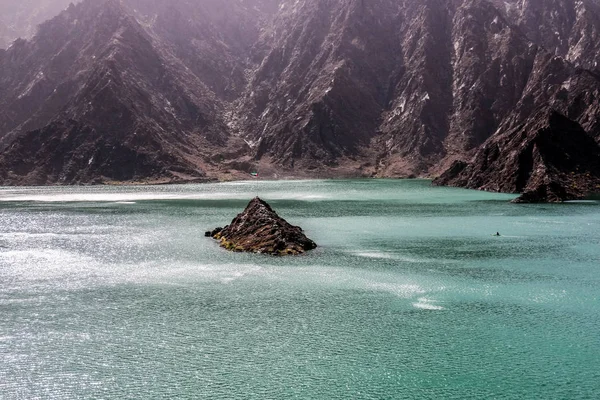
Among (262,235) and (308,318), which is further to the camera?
(262,235)

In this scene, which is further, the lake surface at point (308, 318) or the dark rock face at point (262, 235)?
the dark rock face at point (262, 235)

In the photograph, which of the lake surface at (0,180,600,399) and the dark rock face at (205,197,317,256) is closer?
the lake surface at (0,180,600,399)

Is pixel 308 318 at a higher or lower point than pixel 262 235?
lower

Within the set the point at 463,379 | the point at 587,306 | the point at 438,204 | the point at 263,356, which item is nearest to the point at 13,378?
the point at 263,356

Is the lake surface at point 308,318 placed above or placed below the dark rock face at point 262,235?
below

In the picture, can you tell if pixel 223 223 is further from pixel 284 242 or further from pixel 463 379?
pixel 463 379
